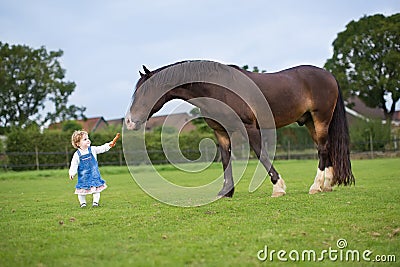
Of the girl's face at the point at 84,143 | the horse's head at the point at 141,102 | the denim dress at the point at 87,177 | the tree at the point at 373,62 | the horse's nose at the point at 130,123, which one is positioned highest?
the tree at the point at 373,62

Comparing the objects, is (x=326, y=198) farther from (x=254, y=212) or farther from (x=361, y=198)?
(x=254, y=212)

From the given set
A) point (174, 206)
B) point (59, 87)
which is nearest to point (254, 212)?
point (174, 206)

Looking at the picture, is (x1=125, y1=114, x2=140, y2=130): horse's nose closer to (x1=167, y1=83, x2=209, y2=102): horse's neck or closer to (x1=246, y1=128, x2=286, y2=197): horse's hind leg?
(x1=167, y1=83, x2=209, y2=102): horse's neck

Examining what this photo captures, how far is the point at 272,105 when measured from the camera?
283 inches

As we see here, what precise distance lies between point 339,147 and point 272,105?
163cm

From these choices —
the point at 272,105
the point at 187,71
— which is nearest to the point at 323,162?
the point at 272,105

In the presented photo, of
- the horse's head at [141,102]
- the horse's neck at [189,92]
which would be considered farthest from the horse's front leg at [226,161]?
the horse's head at [141,102]

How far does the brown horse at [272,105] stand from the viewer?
6.62 m

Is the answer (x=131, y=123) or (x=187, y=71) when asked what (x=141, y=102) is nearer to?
(x=131, y=123)

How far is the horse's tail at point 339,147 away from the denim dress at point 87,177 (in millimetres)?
4064

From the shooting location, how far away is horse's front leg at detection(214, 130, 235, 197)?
7332 mm

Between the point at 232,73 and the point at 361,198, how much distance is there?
271 centimetres

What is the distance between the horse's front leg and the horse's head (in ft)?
4.30

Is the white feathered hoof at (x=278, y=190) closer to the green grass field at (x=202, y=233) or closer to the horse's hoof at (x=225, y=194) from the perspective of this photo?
the green grass field at (x=202, y=233)
